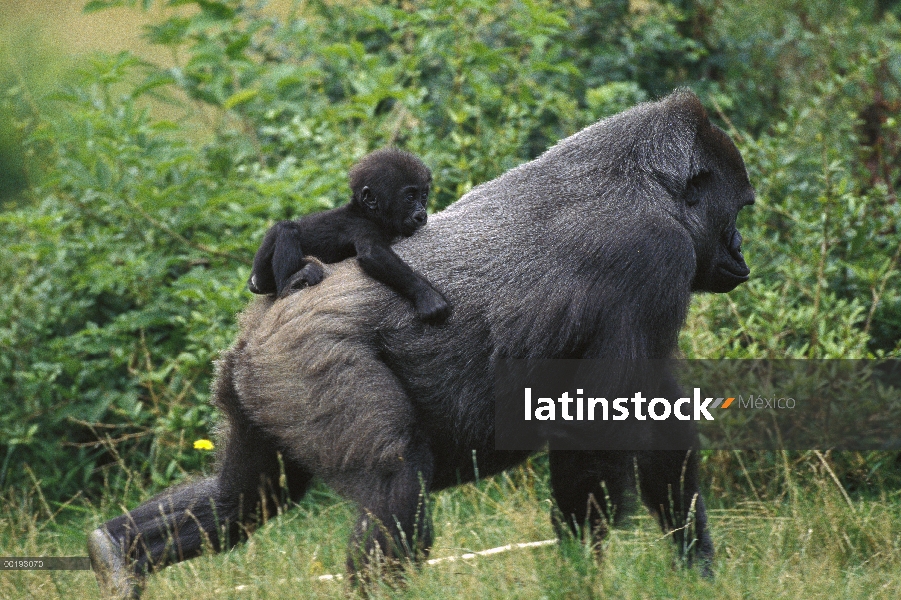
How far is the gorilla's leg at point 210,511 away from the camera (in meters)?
3.49

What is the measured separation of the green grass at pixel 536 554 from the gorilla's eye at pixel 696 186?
1127mm

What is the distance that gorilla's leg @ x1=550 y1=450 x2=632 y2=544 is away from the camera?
3.51 metres

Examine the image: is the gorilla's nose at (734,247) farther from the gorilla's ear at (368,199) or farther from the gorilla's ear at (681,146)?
the gorilla's ear at (368,199)

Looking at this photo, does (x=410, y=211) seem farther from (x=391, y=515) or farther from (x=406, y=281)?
(x=391, y=515)

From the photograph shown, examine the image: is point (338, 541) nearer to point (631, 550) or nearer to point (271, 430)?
point (271, 430)

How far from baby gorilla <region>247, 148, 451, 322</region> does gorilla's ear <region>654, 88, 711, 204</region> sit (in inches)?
31.5

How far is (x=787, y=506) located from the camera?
4.11m

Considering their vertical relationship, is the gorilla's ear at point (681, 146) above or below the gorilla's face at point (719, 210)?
above

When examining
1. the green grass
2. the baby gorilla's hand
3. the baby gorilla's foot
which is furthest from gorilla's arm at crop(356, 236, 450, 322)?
the green grass

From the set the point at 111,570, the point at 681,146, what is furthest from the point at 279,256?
the point at 681,146

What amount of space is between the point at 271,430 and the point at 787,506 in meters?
2.01

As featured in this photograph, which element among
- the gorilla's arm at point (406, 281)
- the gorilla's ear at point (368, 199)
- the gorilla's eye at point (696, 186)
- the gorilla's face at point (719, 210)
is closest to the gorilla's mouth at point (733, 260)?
the gorilla's face at point (719, 210)

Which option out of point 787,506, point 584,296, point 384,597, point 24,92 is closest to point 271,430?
point 384,597

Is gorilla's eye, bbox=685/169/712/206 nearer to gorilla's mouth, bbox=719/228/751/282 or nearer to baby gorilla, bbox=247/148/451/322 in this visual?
gorilla's mouth, bbox=719/228/751/282
